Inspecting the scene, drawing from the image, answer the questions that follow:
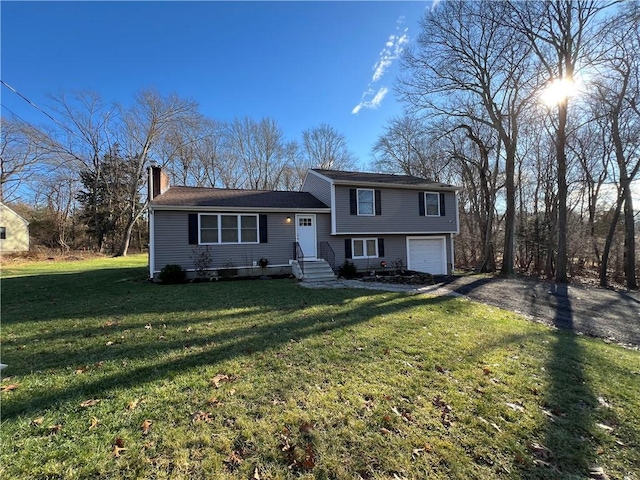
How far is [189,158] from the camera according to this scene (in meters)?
32.8

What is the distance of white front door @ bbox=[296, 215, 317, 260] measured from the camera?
44.6 feet

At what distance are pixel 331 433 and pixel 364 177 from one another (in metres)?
13.9

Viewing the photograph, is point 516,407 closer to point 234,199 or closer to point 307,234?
point 307,234

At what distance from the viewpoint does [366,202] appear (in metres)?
14.3

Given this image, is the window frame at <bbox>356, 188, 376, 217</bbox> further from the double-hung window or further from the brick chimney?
the brick chimney

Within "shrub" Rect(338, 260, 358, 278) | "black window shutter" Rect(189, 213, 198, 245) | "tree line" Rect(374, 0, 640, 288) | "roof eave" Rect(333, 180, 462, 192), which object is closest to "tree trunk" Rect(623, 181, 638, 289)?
"tree line" Rect(374, 0, 640, 288)

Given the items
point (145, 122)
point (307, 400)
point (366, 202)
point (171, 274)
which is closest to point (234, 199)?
point (171, 274)

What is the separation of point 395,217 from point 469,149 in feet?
45.9

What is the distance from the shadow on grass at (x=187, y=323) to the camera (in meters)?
3.43

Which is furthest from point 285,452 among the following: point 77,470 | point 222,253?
point 222,253

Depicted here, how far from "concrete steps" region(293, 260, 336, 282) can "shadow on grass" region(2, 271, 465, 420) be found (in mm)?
1419

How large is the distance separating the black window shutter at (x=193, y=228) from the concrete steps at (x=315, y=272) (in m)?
4.18

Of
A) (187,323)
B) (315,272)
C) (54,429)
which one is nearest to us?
(54,429)

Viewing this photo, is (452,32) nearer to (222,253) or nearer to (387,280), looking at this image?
(387,280)
